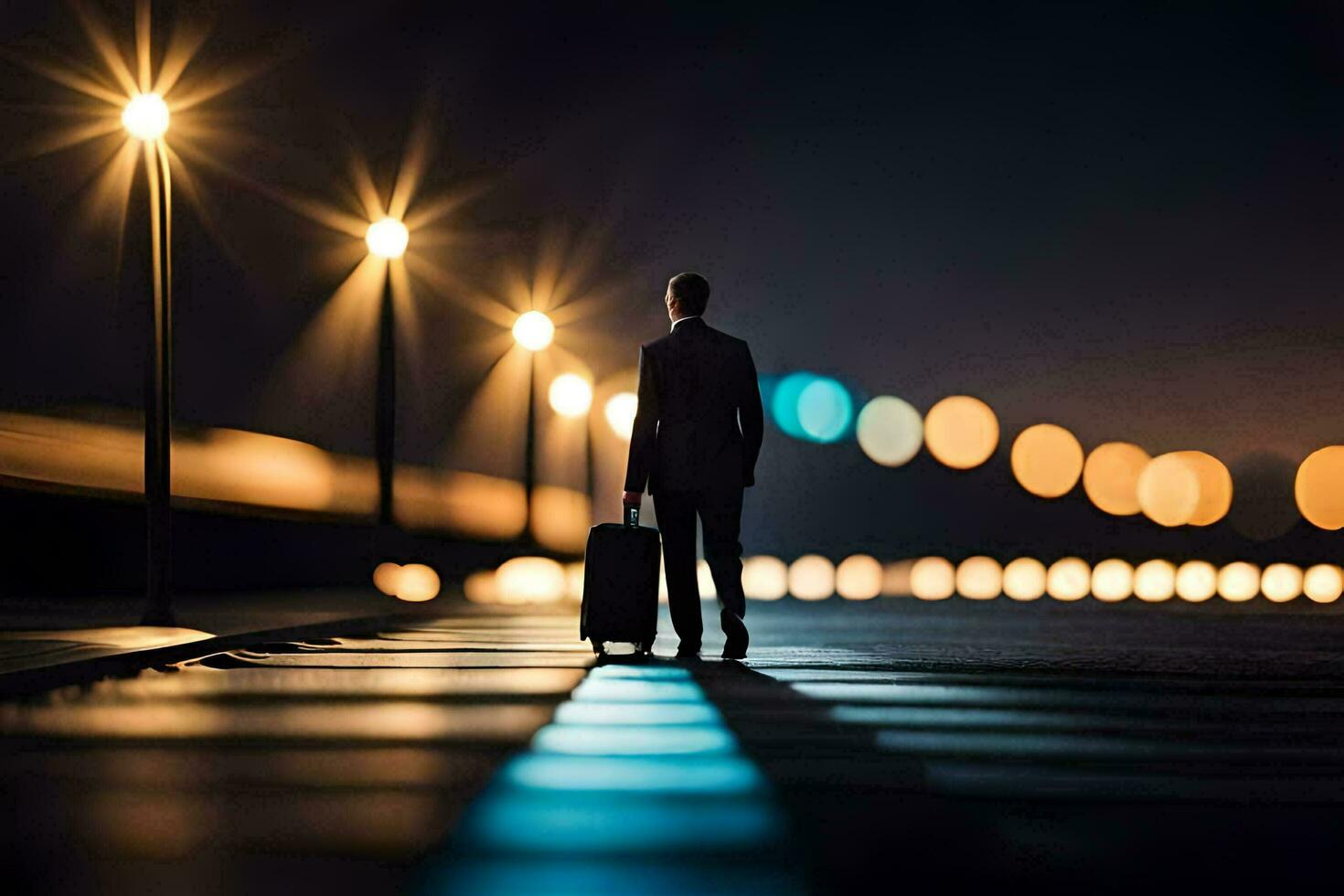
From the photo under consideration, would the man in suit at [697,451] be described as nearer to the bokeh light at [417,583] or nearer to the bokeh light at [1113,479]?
the bokeh light at [417,583]

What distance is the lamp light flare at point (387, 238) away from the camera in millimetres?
19844

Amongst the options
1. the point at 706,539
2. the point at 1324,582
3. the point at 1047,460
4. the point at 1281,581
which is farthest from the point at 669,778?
the point at 1047,460

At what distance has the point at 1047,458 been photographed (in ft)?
251

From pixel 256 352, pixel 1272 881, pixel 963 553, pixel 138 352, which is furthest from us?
pixel 963 553

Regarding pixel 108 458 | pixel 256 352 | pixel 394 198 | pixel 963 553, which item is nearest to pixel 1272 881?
pixel 394 198

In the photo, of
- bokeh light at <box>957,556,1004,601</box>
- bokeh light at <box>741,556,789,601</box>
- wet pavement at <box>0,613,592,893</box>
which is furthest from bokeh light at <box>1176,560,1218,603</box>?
wet pavement at <box>0,613,592,893</box>

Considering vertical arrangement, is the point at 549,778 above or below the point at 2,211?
below

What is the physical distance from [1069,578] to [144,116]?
200ft

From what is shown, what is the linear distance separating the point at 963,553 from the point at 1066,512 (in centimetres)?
662

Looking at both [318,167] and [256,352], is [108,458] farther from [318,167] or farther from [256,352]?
[318,167]

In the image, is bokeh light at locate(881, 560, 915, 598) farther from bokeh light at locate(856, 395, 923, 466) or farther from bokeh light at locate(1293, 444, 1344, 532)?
bokeh light at locate(1293, 444, 1344, 532)

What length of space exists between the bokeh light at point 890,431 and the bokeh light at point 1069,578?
930 centimetres

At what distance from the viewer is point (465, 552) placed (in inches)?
1307

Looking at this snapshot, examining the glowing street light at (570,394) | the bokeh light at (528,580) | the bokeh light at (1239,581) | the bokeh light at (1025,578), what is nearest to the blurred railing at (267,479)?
the bokeh light at (528,580)
